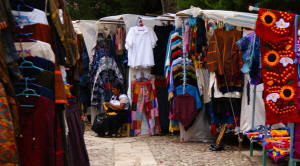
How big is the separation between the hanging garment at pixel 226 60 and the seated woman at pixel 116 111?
2.56 metres

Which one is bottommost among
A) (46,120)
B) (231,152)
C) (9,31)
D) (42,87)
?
(231,152)

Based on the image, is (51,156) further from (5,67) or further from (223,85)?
(223,85)

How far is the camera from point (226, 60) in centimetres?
661

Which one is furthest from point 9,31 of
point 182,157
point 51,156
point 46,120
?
point 182,157

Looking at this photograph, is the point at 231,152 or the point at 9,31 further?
the point at 231,152

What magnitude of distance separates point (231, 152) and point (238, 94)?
1.02 meters

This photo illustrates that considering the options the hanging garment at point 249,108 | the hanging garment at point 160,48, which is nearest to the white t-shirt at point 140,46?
the hanging garment at point 160,48

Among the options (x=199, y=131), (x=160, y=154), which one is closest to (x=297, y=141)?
(x=160, y=154)

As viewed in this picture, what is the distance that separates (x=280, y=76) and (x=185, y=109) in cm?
325

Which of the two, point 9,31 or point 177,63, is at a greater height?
point 9,31

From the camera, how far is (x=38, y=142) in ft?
9.86

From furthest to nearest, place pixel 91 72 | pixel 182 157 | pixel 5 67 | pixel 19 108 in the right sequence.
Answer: pixel 91 72
pixel 182 157
pixel 19 108
pixel 5 67

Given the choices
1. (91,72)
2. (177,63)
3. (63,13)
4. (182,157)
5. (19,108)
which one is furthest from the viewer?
(91,72)

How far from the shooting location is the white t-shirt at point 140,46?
27.1 ft
